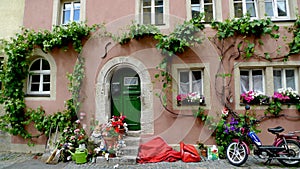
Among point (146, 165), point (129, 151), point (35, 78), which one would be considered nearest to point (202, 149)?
point (146, 165)

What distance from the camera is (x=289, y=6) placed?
5656 millimetres

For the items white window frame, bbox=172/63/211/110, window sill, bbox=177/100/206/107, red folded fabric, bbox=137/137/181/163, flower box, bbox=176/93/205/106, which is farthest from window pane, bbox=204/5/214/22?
red folded fabric, bbox=137/137/181/163

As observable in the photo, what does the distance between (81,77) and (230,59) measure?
179 inches

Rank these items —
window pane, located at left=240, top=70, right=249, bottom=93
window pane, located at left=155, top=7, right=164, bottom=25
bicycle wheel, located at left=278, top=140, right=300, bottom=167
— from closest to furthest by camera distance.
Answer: bicycle wheel, located at left=278, top=140, right=300, bottom=167 < window pane, located at left=240, top=70, right=249, bottom=93 < window pane, located at left=155, top=7, right=164, bottom=25

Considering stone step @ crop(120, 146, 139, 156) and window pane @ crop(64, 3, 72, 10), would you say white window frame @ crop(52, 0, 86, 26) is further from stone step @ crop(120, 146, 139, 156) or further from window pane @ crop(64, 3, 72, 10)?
stone step @ crop(120, 146, 139, 156)

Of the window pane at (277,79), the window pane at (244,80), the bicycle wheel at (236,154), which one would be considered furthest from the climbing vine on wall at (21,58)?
the window pane at (277,79)

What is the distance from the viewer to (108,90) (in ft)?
19.7

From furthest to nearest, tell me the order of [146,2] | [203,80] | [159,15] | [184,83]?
[146,2], [159,15], [184,83], [203,80]

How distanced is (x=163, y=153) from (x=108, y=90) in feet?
8.43

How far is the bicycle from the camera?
14.2ft

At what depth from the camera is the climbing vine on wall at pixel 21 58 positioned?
5828mm

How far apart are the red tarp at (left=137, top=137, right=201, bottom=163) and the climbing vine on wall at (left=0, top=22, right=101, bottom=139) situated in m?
3.44

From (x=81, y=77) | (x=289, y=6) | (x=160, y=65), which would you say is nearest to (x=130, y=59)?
(x=160, y=65)

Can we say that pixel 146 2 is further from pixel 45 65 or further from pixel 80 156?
pixel 80 156
